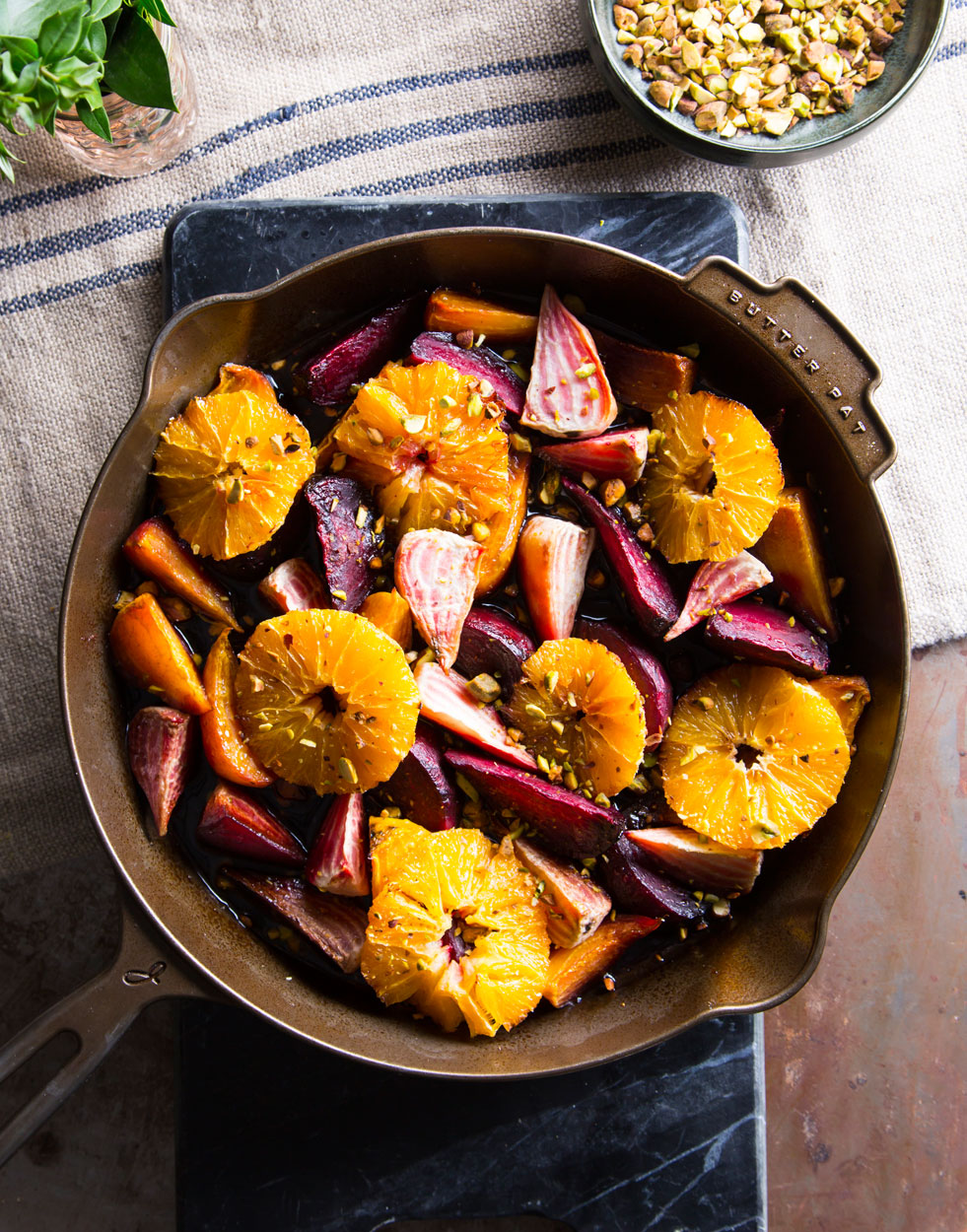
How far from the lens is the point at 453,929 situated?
1441 mm

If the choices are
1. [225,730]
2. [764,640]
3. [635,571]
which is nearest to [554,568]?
[635,571]

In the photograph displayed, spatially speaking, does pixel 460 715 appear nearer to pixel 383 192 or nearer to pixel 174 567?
pixel 174 567

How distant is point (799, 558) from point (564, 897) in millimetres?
637

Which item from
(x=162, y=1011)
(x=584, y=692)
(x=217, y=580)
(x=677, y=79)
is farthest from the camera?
(x=162, y=1011)

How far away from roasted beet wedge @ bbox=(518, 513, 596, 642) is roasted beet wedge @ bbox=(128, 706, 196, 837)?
0.56m

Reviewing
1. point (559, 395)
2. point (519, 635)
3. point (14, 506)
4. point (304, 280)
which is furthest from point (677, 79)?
point (14, 506)

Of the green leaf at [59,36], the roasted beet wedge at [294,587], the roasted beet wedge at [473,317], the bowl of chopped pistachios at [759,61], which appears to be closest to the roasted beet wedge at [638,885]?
the roasted beet wedge at [294,587]

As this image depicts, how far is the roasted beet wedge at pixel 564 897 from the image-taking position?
1.46 meters

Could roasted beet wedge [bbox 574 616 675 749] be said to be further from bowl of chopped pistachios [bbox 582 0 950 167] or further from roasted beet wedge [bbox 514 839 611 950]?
bowl of chopped pistachios [bbox 582 0 950 167]

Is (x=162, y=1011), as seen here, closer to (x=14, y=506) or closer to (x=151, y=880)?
(x=151, y=880)

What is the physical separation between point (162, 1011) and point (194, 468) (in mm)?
1040

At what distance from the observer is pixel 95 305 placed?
1791mm

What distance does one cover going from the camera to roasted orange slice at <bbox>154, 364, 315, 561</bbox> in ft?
4.72

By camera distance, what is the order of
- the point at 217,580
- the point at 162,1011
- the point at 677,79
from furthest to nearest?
the point at 162,1011
the point at 677,79
the point at 217,580
